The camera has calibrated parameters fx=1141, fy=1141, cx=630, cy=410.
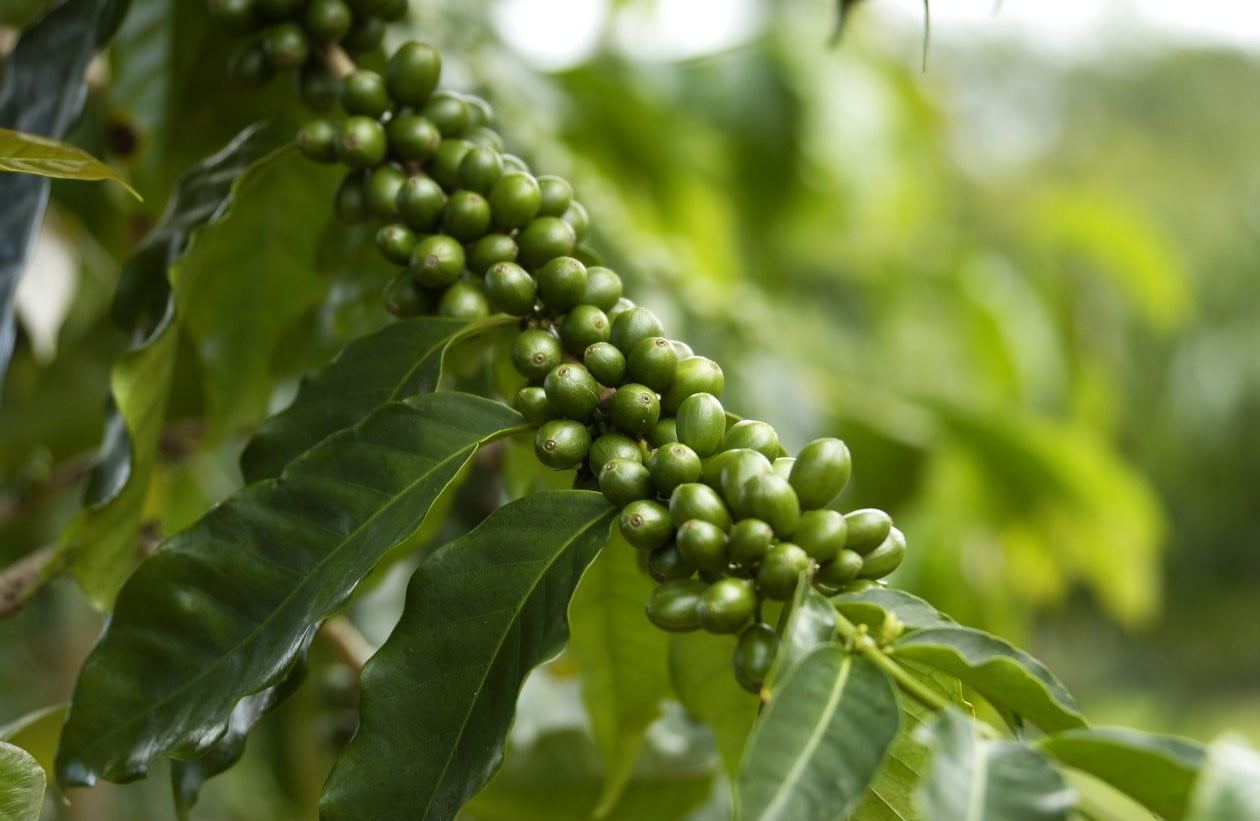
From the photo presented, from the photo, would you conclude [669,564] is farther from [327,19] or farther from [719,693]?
[327,19]

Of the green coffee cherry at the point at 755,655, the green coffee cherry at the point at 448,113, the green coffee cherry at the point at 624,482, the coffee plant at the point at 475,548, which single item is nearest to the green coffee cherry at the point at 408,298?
the coffee plant at the point at 475,548

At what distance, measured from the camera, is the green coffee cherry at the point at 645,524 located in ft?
1.81

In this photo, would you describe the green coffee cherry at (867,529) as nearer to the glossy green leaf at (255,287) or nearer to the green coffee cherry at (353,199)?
the green coffee cherry at (353,199)

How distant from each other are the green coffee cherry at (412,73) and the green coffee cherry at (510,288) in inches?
6.3

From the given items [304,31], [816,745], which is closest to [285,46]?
[304,31]

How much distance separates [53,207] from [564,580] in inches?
39.0

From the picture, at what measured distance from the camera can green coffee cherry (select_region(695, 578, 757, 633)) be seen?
51 centimetres

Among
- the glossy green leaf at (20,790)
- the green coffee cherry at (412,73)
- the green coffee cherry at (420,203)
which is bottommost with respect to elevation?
the glossy green leaf at (20,790)

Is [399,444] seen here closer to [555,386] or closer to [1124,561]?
[555,386]

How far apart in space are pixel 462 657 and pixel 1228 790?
340 mm

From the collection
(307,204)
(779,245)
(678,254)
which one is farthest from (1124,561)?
(307,204)

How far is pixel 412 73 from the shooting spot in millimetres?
753

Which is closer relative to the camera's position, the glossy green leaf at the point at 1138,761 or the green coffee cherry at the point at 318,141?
the glossy green leaf at the point at 1138,761

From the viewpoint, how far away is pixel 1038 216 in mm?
3053
